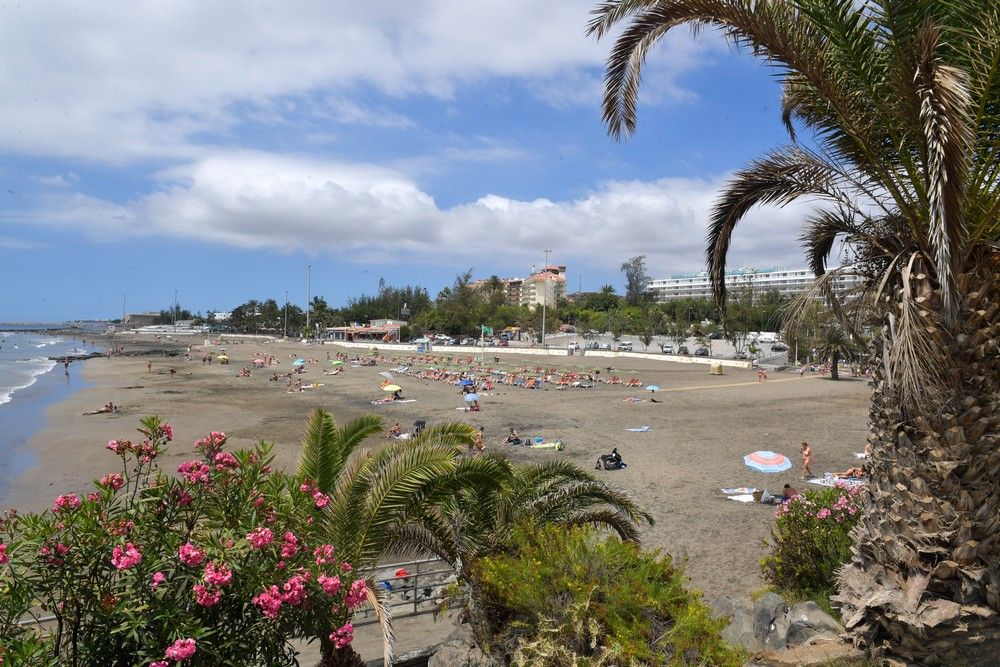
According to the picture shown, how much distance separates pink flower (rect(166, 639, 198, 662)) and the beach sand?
7.31 m

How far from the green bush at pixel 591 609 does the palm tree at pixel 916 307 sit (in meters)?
1.82

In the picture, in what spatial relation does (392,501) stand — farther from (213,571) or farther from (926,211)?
(926,211)

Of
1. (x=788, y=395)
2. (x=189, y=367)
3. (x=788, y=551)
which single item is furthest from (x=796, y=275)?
(x=788, y=551)

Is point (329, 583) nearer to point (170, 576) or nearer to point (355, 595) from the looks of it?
point (355, 595)

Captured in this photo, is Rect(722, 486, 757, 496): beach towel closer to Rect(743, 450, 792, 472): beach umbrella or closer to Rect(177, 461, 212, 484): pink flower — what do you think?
Rect(743, 450, 792, 472): beach umbrella

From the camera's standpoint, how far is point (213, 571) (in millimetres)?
2826

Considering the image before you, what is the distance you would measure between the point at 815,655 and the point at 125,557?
508 centimetres

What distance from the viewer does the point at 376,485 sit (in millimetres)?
5207

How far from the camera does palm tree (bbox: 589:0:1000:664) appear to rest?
4359mm

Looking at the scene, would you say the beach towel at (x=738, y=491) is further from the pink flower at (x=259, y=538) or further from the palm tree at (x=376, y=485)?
the pink flower at (x=259, y=538)

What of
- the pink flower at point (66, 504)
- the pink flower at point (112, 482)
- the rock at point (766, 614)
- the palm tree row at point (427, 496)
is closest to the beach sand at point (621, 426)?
the rock at point (766, 614)

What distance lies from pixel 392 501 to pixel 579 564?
1.81 meters

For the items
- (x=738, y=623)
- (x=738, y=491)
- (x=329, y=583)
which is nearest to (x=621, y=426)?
(x=738, y=491)

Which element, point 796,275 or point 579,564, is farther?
point 796,275
